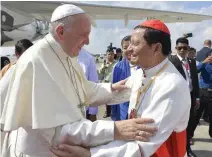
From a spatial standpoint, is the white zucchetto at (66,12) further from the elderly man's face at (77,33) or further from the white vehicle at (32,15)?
the white vehicle at (32,15)

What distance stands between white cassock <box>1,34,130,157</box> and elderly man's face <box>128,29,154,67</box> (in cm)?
48

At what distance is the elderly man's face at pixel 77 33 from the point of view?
1.97 m

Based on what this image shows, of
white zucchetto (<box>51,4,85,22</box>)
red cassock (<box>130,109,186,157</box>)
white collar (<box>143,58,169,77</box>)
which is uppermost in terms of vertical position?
white zucchetto (<box>51,4,85,22</box>)

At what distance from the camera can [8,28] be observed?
13.4 metres

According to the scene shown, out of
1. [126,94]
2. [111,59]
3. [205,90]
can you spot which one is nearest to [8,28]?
[111,59]

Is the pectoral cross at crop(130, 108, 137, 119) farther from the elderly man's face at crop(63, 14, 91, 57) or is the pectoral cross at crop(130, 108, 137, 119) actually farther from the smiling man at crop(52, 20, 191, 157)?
the elderly man's face at crop(63, 14, 91, 57)

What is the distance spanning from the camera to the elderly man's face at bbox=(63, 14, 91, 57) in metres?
1.97

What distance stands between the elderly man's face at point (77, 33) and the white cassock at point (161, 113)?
1.74 ft

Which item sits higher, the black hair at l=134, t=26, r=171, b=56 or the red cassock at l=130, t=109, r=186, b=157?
the black hair at l=134, t=26, r=171, b=56

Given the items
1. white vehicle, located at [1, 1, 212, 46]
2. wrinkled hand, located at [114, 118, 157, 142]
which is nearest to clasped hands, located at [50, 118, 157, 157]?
wrinkled hand, located at [114, 118, 157, 142]

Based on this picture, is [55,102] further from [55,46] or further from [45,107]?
[55,46]

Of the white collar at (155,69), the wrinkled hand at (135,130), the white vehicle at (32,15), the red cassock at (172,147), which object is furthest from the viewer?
the white vehicle at (32,15)

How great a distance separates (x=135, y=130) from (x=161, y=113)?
183mm

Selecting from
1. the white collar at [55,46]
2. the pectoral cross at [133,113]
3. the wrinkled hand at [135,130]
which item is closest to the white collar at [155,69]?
the pectoral cross at [133,113]
